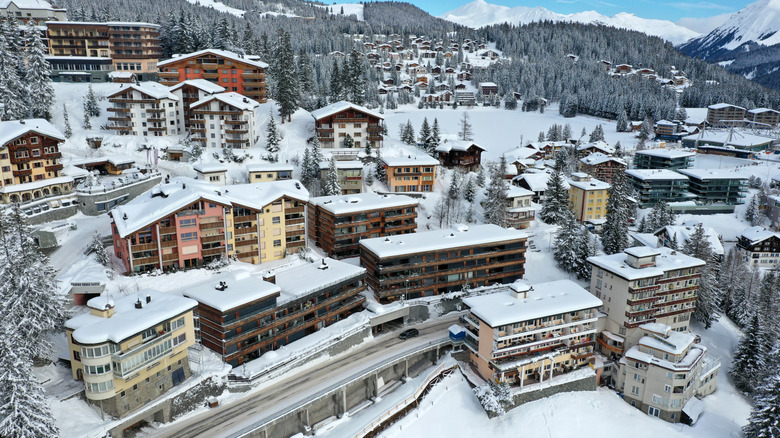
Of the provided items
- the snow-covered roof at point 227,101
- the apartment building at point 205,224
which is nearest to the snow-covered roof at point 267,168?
the apartment building at point 205,224

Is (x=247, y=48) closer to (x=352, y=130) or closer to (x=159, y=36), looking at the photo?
(x=159, y=36)

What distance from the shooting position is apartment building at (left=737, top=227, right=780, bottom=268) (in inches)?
3602

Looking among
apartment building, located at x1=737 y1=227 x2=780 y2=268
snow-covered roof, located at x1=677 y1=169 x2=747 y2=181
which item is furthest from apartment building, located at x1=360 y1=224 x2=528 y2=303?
snow-covered roof, located at x1=677 y1=169 x2=747 y2=181

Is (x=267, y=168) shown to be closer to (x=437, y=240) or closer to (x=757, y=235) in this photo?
(x=437, y=240)

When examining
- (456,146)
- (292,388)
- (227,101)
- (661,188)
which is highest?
(227,101)

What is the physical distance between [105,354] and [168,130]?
61.3 metres

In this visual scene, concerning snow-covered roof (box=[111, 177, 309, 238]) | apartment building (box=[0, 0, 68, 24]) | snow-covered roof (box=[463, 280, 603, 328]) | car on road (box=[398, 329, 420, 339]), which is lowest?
car on road (box=[398, 329, 420, 339])

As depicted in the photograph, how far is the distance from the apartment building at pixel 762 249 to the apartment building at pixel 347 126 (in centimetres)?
6482

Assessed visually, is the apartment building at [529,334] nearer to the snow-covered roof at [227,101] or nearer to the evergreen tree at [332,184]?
the evergreen tree at [332,184]

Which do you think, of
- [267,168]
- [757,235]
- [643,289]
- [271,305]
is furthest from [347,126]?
[757,235]

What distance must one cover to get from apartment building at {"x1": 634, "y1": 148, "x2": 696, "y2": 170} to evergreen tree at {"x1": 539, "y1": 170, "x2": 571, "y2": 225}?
179 ft

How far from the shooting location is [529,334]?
5441 cm

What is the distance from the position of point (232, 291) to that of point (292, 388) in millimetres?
10311

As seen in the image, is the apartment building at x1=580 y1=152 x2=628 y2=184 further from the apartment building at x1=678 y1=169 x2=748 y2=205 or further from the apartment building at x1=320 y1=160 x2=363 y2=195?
the apartment building at x1=320 y1=160 x2=363 y2=195
